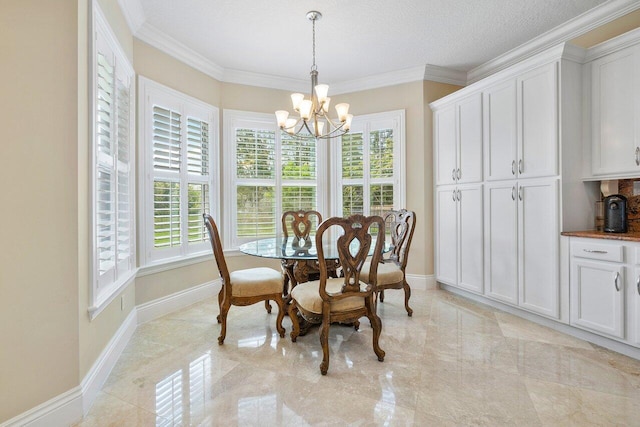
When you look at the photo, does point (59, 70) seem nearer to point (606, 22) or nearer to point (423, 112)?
point (423, 112)

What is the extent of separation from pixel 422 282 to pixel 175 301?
299cm

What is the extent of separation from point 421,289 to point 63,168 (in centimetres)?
383

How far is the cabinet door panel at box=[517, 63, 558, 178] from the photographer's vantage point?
273cm

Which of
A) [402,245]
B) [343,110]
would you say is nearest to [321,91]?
[343,110]

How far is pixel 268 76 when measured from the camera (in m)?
4.20

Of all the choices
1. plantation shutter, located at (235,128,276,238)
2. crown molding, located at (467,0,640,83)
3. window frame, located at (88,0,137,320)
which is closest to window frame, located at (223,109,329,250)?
plantation shutter, located at (235,128,276,238)

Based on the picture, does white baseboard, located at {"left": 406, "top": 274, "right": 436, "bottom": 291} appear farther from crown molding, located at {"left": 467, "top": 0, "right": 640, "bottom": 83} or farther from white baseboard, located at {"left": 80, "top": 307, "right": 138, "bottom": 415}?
white baseboard, located at {"left": 80, "top": 307, "right": 138, "bottom": 415}

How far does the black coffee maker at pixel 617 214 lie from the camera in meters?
2.55

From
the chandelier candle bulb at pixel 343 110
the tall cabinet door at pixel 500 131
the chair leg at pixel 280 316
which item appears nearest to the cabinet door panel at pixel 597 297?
the tall cabinet door at pixel 500 131

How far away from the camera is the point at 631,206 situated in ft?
8.76

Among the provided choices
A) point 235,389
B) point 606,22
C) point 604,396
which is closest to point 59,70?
point 235,389

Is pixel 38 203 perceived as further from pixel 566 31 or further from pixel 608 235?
pixel 566 31

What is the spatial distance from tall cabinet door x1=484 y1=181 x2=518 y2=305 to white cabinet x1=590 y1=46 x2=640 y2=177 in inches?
27.3

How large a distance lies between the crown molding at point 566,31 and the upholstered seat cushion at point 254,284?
140 inches
